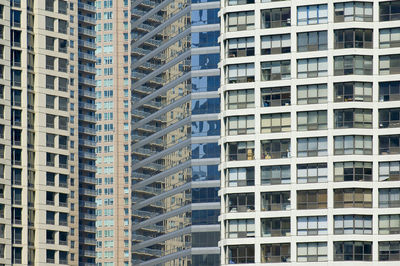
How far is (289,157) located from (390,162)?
12.7 metres

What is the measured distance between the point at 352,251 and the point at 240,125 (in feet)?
72.1

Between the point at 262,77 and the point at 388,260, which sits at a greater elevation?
the point at 262,77

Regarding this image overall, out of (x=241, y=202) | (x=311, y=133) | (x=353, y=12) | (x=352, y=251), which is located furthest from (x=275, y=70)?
(x=352, y=251)

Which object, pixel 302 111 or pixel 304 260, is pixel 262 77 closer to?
pixel 302 111

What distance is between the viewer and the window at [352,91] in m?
177

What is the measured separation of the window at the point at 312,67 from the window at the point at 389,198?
1664 cm

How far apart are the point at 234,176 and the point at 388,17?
2813cm

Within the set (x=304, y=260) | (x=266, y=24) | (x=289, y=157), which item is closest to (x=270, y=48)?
(x=266, y=24)

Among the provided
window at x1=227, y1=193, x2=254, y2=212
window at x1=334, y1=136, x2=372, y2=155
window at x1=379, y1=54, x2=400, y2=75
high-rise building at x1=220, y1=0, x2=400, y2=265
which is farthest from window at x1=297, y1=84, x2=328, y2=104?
window at x1=227, y1=193, x2=254, y2=212

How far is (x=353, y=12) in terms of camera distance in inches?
7057

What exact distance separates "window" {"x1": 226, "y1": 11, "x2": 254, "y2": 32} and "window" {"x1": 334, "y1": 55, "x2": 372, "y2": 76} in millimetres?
12638

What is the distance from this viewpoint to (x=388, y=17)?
179 meters

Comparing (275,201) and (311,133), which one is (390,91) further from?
(275,201)

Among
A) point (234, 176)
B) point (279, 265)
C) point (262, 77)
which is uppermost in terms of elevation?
point (262, 77)
